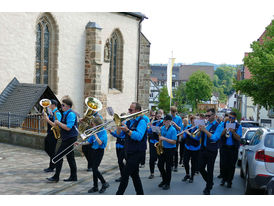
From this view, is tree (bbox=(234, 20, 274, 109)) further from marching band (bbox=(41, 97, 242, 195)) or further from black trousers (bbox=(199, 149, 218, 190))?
black trousers (bbox=(199, 149, 218, 190))

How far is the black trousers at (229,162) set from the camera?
923 cm

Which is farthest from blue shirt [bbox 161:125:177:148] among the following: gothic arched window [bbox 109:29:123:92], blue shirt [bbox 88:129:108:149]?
gothic arched window [bbox 109:29:123:92]

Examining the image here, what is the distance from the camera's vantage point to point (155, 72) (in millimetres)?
125312

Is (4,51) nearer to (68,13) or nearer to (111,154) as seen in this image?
(68,13)

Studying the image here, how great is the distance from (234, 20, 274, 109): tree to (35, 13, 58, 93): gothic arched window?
11272 millimetres

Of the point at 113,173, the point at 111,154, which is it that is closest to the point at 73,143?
the point at 113,173

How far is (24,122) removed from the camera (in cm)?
1412

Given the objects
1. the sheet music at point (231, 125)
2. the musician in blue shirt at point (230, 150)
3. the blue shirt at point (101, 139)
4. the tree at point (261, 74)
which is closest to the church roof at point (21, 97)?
the blue shirt at point (101, 139)

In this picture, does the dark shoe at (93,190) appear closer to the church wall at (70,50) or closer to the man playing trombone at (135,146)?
the man playing trombone at (135,146)

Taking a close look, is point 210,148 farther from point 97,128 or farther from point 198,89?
point 198,89

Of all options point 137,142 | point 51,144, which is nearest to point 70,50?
point 51,144

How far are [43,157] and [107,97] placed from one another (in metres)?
13.9

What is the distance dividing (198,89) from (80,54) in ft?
217

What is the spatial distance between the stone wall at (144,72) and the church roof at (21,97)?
478 inches
